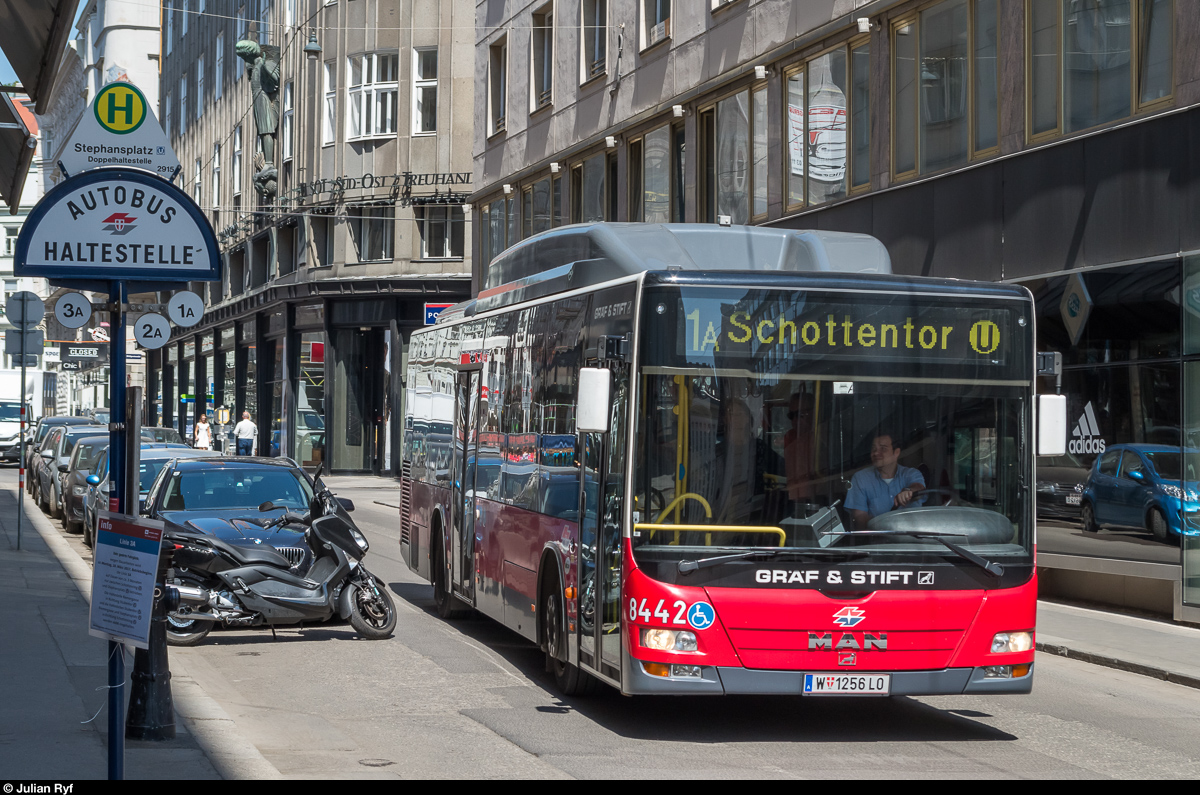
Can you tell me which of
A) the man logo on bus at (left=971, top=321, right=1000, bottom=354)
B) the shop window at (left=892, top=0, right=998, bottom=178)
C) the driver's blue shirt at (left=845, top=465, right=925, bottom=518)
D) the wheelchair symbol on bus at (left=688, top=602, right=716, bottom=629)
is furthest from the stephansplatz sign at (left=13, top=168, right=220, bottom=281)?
the shop window at (left=892, top=0, right=998, bottom=178)

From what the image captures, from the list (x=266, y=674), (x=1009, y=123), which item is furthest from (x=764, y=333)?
(x=1009, y=123)

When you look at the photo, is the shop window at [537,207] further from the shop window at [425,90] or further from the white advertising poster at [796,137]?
the white advertising poster at [796,137]

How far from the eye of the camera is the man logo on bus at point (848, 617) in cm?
831

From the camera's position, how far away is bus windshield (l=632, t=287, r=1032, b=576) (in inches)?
328

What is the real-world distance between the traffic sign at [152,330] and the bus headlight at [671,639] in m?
6.04

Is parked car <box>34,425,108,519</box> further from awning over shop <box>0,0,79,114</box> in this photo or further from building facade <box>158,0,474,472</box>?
awning over shop <box>0,0,79,114</box>

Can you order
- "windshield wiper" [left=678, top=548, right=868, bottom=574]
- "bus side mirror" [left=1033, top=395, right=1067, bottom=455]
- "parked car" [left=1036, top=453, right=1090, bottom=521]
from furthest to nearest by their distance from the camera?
"parked car" [left=1036, top=453, right=1090, bottom=521]
"bus side mirror" [left=1033, top=395, right=1067, bottom=455]
"windshield wiper" [left=678, top=548, right=868, bottom=574]

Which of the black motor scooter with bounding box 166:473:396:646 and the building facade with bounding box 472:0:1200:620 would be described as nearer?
the black motor scooter with bounding box 166:473:396:646

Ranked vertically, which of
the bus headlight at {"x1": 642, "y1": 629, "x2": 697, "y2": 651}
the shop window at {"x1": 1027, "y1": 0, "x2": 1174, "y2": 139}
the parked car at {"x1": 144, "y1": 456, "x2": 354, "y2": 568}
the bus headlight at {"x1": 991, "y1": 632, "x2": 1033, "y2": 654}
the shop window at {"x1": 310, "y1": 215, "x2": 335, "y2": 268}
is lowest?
the bus headlight at {"x1": 991, "y1": 632, "x2": 1033, "y2": 654}

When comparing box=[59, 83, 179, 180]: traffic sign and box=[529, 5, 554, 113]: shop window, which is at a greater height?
box=[529, 5, 554, 113]: shop window

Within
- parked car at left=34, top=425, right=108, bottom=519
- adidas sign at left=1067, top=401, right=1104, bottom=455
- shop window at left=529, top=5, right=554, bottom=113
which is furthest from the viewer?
shop window at left=529, top=5, right=554, bottom=113

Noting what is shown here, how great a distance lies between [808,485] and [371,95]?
35.7 metres

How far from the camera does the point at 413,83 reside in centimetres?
4141

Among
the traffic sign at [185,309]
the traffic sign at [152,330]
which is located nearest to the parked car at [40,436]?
the traffic sign at [185,309]
